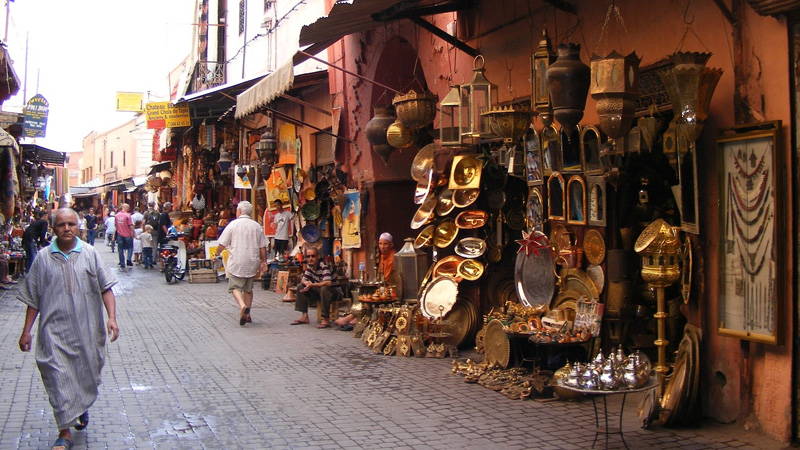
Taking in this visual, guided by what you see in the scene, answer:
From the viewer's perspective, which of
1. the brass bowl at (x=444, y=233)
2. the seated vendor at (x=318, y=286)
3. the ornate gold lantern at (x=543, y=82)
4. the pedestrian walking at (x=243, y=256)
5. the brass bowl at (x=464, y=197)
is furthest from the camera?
the pedestrian walking at (x=243, y=256)

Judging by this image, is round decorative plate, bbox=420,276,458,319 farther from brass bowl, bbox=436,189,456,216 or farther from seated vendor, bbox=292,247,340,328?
seated vendor, bbox=292,247,340,328

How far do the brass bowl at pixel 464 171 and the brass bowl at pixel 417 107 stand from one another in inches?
24.2

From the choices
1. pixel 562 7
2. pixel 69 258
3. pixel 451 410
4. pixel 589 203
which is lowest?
pixel 451 410

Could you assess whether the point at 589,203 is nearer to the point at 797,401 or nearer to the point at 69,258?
the point at 797,401

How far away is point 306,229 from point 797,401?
11481 mm

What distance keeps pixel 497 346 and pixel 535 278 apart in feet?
3.36

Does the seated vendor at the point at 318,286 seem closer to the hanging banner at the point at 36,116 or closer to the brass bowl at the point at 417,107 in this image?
the brass bowl at the point at 417,107

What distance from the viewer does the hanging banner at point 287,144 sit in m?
17.3

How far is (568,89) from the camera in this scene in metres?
6.23

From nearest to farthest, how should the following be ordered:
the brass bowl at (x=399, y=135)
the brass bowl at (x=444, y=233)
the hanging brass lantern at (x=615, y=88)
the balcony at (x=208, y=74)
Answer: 1. the hanging brass lantern at (x=615, y=88)
2. the brass bowl at (x=444, y=233)
3. the brass bowl at (x=399, y=135)
4. the balcony at (x=208, y=74)

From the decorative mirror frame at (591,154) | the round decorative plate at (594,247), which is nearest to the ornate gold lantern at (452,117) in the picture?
the decorative mirror frame at (591,154)

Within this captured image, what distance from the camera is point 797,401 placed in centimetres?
512

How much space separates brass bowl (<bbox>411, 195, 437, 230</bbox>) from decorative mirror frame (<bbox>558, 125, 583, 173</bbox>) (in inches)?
93.5

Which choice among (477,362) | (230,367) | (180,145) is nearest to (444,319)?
(477,362)
